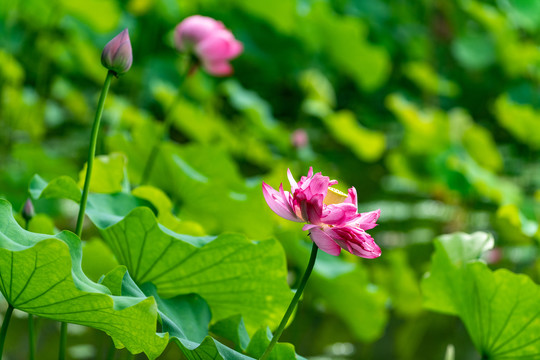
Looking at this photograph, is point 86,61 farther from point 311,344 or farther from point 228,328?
point 228,328

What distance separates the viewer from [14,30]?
6.82 feet

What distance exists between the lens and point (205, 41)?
1.02m

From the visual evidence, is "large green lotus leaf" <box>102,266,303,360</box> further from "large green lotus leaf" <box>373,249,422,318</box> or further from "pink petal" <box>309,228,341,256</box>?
"large green lotus leaf" <box>373,249,422,318</box>

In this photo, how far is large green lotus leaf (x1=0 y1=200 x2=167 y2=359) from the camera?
46cm

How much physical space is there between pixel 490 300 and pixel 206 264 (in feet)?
1.06

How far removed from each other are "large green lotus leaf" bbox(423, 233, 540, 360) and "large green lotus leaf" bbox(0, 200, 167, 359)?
383 mm

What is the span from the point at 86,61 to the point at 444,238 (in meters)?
1.55

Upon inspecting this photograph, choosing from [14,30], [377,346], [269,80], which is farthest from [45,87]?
[377,346]

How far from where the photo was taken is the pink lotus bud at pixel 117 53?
21.8 inches

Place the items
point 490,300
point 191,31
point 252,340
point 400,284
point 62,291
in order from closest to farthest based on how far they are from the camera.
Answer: point 62,291, point 252,340, point 490,300, point 191,31, point 400,284

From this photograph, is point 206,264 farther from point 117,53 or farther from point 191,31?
point 191,31

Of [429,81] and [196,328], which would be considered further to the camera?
[429,81]

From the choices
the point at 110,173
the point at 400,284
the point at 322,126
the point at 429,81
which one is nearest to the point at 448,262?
the point at 110,173

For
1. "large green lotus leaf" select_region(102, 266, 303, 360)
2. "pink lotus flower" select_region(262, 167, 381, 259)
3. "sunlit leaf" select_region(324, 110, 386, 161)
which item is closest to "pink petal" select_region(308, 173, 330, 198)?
"pink lotus flower" select_region(262, 167, 381, 259)
